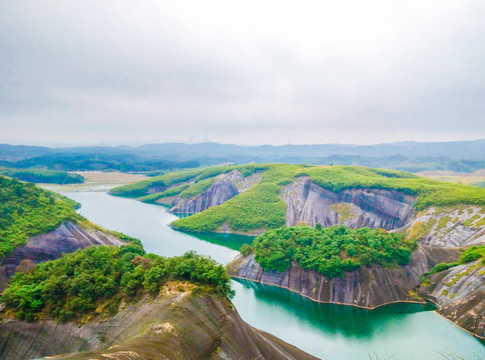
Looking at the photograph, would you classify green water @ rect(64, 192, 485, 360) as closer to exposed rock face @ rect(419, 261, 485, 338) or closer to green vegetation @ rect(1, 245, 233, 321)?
exposed rock face @ rect(419, 261, 485, 338)

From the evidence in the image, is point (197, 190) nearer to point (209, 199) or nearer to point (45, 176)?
point (209, 199)

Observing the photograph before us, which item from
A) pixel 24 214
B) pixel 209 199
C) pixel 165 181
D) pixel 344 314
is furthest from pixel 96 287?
pixel 165 181

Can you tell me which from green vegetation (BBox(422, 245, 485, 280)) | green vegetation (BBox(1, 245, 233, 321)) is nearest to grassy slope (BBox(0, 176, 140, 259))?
green vegetation (BBox(1, 245, 233, 321))

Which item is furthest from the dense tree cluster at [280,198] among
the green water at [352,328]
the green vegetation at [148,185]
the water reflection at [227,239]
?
the green vegetation at [148,185]

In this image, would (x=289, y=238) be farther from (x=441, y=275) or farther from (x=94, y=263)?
(x=94, y=263)

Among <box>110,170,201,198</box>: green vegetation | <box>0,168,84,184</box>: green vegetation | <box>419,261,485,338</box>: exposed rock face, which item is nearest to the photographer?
<box>419,261,485,338</box>: exposed rock face

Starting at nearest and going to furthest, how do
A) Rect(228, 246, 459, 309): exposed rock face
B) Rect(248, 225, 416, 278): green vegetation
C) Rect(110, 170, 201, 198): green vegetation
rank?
1. Rect(228, 246, 459, 309): exposed rock face
2. Rect(248, 225, 416, 278): green vegetation
3. Rect(110, 170, 201, 198): green vegetation

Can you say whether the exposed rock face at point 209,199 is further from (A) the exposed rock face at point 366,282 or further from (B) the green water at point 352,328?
(A) the exposed rock face at point 366,282
